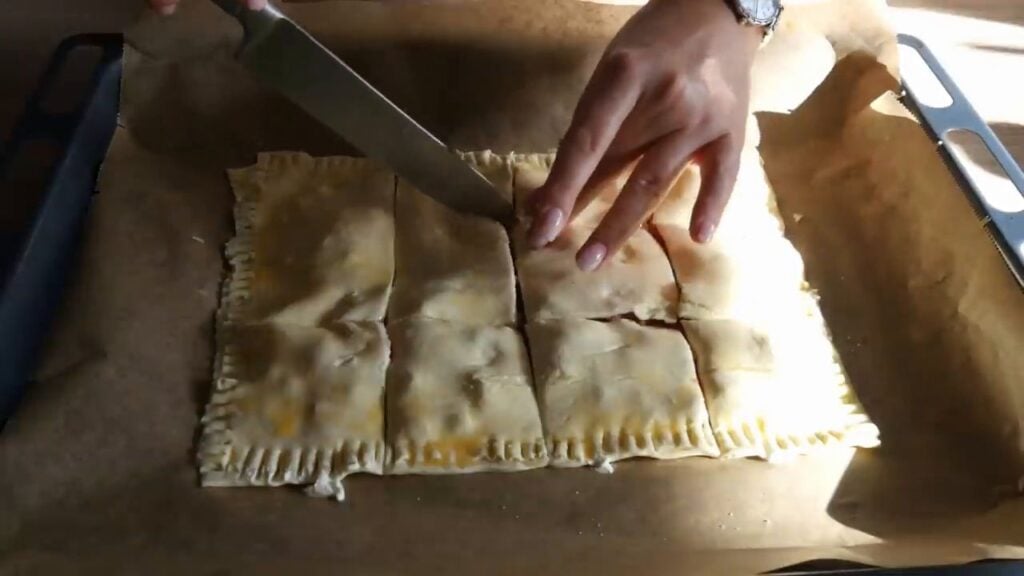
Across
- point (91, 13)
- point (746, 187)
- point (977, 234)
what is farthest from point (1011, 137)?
point (91, 13)

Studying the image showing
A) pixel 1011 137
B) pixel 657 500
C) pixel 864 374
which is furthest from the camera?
pixel 1011 137

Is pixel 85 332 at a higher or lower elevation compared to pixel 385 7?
lower

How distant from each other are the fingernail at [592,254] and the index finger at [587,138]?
1.7 inches

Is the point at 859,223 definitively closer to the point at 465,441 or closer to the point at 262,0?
the point at 465,441

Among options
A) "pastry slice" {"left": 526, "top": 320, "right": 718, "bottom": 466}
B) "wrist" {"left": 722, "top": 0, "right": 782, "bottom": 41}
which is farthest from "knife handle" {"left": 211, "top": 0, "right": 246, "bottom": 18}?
"wrist" {"left": 722, "top": 0, "right": 782, "bottom": 41}

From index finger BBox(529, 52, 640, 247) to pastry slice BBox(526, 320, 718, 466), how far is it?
14 centimetres

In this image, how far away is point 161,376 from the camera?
4.05ft

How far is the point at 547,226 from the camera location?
4.07 feet

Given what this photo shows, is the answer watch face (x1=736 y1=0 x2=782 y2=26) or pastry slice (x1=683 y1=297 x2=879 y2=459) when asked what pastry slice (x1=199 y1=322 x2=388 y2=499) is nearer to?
pastry slice (x1=683 y1=297 x2=879 y2=459)

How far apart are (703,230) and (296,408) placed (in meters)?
0.53

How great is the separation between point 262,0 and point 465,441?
0.56 metres

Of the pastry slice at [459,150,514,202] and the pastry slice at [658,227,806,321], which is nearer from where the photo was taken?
the pastry slice at [658,227,806,321]

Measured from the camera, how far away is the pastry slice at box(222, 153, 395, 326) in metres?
1.29

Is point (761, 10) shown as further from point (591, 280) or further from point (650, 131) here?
point (591, 280)
